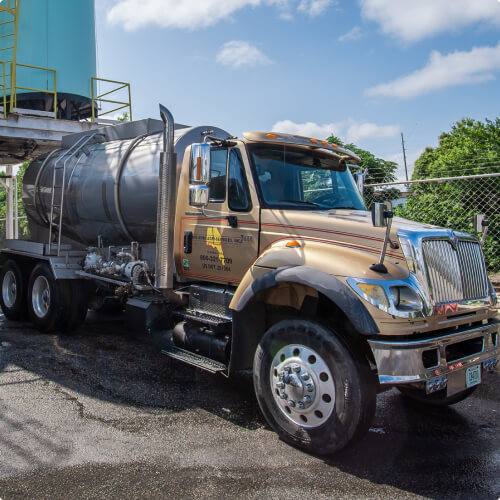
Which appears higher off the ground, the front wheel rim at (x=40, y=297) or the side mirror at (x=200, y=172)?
the side mirror at (x=200, y=172)

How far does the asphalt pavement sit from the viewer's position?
11.3 feet

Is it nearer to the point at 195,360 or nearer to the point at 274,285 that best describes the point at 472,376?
the point at 274,285

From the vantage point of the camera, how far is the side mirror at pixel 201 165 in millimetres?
4648

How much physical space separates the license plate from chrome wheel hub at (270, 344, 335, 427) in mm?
1097

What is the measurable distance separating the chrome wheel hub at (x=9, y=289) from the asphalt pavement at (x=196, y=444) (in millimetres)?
3061

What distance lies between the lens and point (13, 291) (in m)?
8.94

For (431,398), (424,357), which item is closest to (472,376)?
(424,357)

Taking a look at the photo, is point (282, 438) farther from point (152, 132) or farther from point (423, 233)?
point (152, 132)

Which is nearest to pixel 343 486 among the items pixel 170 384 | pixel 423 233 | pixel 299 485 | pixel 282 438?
pixel 299 485

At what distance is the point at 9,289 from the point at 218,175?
5.74 m

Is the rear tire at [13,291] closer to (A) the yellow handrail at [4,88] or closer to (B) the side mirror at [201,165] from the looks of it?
(A) the yellow handrail at [4,88]

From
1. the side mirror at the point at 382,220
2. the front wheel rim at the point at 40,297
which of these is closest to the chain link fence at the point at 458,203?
the side mirror at the point at 382,220

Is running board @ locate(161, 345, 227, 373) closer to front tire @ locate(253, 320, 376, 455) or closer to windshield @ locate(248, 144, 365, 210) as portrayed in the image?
front tire @ locate(253, 320, 376, 455)

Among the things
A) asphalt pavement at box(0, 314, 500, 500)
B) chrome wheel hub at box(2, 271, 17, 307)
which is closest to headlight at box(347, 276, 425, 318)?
asphalt pavement at box(0, 314, 500, 500)
